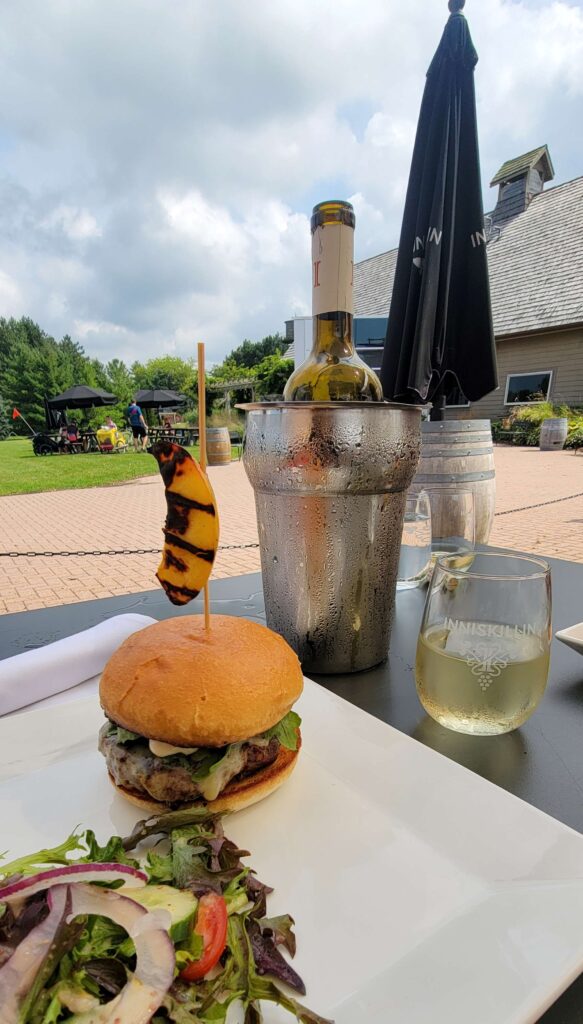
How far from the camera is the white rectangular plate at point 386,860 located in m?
0.63

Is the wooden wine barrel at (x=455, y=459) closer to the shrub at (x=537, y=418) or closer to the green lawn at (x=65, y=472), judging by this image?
the green lawn at (x=65, y=472)

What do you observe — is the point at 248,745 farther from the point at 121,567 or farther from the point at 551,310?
the point at 551,310

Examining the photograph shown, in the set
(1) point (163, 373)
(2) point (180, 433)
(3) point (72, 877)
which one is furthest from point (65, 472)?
(1) point (163, 373)

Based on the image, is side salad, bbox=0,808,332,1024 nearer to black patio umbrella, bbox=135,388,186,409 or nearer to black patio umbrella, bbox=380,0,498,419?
black patio umbrella, bbox=380,0,498,419

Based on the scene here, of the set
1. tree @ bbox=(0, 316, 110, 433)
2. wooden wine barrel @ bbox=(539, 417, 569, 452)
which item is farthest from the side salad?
tree @ bbox=(0, 316, 110, 433)

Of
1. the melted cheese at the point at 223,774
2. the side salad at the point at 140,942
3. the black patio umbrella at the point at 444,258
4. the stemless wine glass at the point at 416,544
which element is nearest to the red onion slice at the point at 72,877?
the side salad at the point at 140,942

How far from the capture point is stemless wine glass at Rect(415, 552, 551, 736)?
1.02 metres

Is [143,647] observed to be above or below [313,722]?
above

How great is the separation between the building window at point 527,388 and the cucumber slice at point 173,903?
1884 cm

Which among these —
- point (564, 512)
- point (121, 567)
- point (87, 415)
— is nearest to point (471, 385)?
point (121, 567)

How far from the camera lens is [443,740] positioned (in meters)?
1.09

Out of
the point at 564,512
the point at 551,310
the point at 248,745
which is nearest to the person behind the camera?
the point at 248,745

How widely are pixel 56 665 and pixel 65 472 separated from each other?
16.6 meters

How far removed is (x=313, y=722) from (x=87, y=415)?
47281 mm
